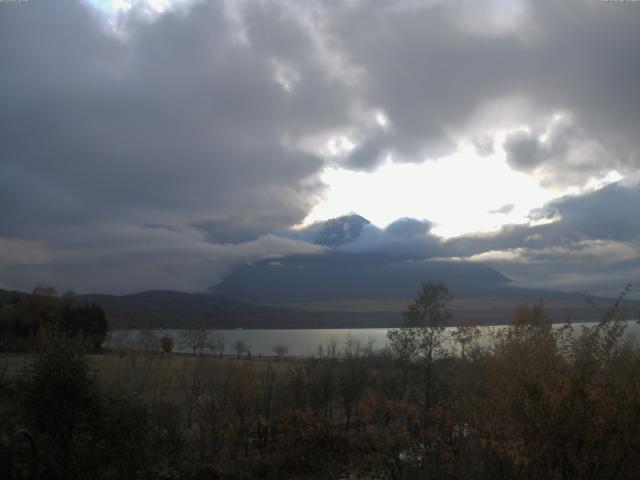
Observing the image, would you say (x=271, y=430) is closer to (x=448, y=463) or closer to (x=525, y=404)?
(x=448, y=463)

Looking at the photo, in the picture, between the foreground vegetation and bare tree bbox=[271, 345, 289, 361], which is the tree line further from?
the foreground vegetation

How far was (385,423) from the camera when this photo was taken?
10.9m

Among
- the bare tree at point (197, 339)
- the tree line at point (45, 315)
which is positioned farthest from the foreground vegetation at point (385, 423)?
the tree line at point (45, 315)

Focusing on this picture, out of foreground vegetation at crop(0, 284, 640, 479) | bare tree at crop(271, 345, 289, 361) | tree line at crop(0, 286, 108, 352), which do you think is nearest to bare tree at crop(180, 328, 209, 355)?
bare tree at crop(271, 345, 289, 361)

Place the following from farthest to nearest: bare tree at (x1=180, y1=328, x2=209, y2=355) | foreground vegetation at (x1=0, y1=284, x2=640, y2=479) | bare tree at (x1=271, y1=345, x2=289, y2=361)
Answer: bare tree at (x1=180, y1=328, x2=209, y2=355), bare tree at (x1=271, y1=345, x2=289, y2=361), foreground vegetation at (x1=0, y1=284, x2=640, y2=479)

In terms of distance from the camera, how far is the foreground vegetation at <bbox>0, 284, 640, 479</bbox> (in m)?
8.12

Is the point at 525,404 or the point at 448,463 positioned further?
the point at 448,463

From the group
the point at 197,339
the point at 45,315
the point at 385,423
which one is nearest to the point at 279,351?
the point at 197,339

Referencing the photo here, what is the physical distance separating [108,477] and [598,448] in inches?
370

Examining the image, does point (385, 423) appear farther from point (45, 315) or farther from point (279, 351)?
point (45, 315)

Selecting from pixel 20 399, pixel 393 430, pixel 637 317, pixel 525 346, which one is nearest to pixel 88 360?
pixel 20 399

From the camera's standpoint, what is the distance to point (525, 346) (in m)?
10.1

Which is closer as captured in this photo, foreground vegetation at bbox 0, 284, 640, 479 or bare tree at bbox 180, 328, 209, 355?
foreground vegetation at bbox 0, 284, 640, 479

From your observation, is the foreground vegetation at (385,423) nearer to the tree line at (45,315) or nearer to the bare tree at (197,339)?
the bare tree at (197,339)
